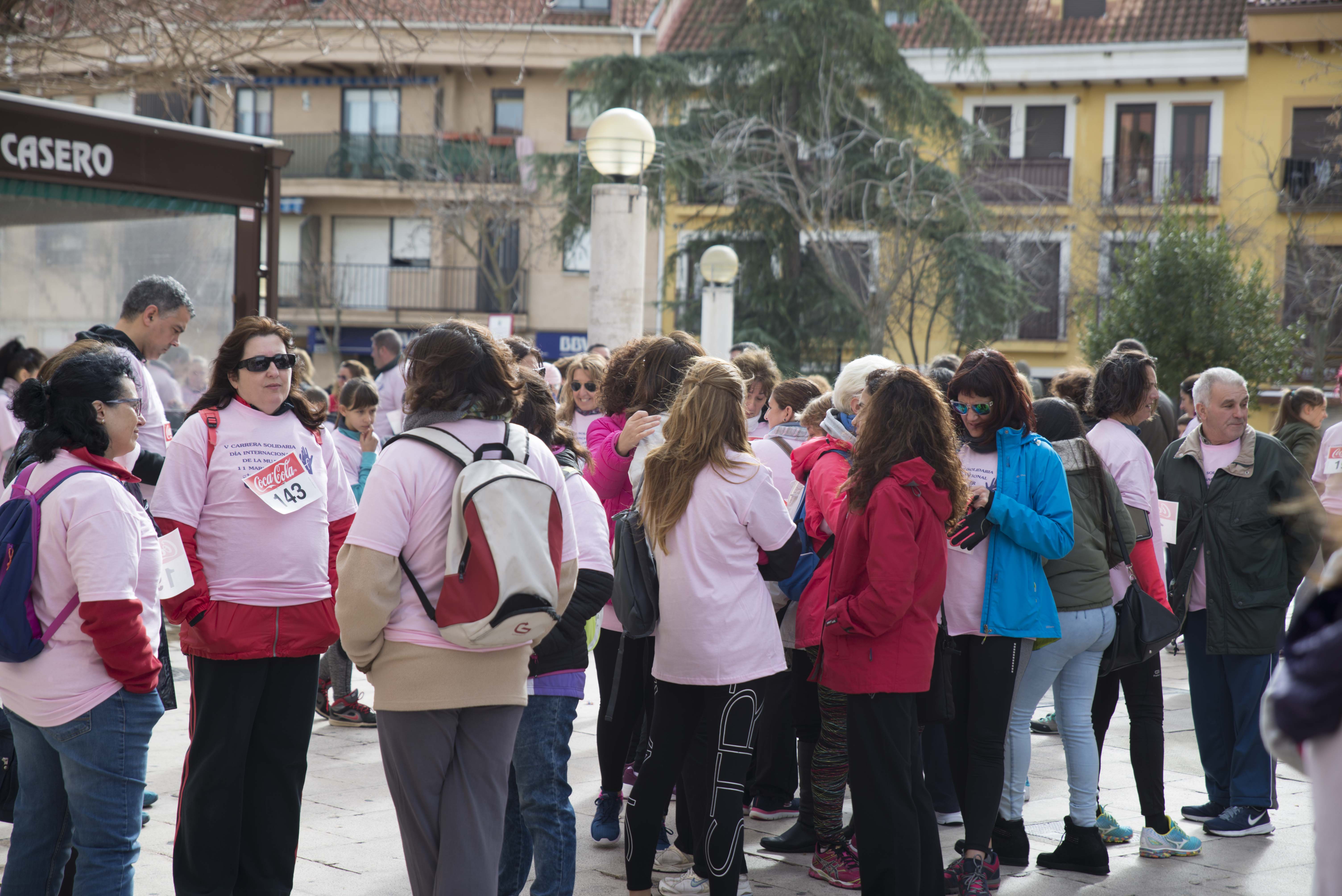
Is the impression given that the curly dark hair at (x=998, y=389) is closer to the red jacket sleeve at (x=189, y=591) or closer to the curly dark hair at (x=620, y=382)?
the curly dark hair at (x=620, y=382)

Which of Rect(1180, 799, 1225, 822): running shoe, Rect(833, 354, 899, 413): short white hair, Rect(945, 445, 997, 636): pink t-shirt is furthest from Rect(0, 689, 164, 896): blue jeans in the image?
Rect(1180, 799, 1225, 822): running shoe

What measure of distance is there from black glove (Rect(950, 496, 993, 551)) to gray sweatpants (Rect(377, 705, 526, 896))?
208 cm

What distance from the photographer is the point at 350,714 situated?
289 inches

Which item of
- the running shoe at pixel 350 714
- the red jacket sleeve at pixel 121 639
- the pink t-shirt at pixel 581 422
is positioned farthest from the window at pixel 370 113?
the red jacket sleeve at pixel 121 639

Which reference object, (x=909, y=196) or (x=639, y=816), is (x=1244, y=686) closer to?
(x=639, y=816)

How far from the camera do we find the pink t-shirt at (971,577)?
4832 mm

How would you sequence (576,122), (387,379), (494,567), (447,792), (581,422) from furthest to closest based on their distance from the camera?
(576,122) < (387,379) < (581,422) < (447,792) < (494,567)

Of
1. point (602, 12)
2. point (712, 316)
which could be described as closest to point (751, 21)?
point (712, 316)

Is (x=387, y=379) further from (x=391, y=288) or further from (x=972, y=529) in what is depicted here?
(x=391, y=288)

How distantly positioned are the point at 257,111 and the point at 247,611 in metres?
34.8

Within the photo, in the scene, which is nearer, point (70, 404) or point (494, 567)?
point (494, 567)

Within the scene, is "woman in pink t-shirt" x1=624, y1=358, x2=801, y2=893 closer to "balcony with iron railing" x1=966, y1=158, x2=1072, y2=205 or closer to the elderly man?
the elderly man

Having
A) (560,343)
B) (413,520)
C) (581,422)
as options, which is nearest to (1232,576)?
(581,422)

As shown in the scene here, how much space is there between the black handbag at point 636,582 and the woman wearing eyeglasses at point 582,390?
2619 millimetres
